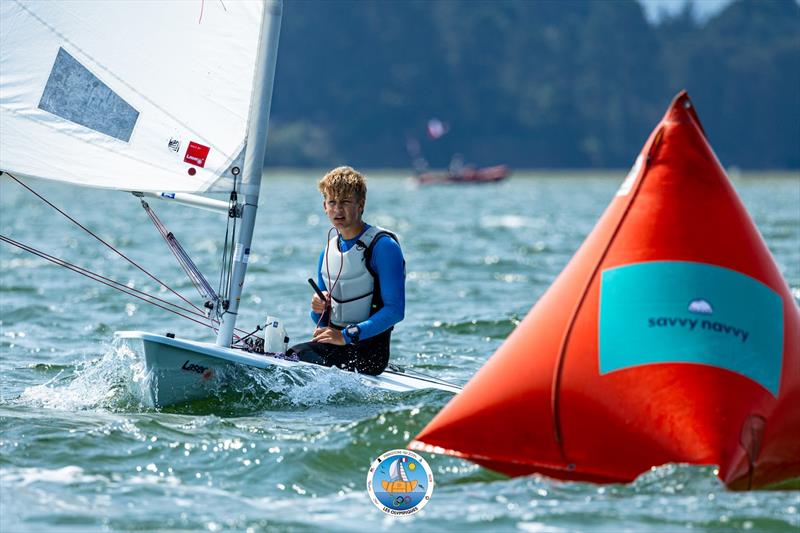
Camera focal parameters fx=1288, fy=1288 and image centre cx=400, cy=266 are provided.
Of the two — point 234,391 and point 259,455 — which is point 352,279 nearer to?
point 234,391

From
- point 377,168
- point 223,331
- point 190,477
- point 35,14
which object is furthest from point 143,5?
point 377,168

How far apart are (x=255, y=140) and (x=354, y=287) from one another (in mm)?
782

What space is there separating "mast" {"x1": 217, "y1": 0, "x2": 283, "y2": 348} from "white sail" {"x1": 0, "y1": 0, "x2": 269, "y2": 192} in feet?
0.11

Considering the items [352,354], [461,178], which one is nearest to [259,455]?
[352,354]

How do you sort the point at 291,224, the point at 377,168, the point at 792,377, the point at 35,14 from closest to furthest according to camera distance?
1. the point at 792,377
2. the point at 35,14
3. the point at 291,224
4. the point at 377,168

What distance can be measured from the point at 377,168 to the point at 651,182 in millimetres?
107996

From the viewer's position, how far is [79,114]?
5602 millimetres

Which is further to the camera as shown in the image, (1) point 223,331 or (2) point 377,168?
(2) point 377,168

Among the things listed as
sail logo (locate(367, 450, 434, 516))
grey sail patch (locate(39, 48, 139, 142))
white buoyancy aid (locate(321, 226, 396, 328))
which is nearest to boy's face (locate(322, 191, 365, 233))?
white buoyancy aid (locate(321, 226, 396, 328))

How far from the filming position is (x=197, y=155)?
18.4 feet

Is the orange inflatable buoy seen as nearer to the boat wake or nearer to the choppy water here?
the choppy water

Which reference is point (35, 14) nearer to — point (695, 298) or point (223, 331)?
point (223, 331)

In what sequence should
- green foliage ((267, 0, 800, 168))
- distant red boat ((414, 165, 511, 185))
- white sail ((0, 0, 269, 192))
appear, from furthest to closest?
1. green foliage ((267, 0, 800, 168))
2. distant red boat ((414, 165, 511, 185))
3. white sail ((0, 0, 269, 192))

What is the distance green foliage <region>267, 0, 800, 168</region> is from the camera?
117188 millimetres
